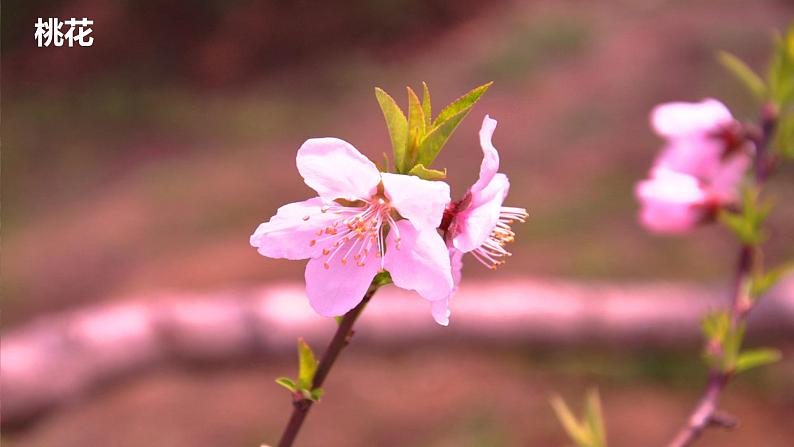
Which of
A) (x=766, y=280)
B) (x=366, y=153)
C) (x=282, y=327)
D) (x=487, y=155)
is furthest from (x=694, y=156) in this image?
(x=366, y=153)

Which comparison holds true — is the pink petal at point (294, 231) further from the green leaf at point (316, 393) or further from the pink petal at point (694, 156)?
the pink petal at point (694, 156)

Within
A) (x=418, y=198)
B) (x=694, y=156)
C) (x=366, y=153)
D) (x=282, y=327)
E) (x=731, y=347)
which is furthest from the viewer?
(x=366, y=153)

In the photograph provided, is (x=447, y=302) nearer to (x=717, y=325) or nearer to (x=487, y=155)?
(x=487, y=155)

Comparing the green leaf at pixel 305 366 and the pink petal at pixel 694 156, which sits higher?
the pink petal at pixel 694 156

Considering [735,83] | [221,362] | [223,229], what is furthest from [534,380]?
[735,83]

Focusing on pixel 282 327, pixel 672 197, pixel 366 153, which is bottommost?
pixel 282 327

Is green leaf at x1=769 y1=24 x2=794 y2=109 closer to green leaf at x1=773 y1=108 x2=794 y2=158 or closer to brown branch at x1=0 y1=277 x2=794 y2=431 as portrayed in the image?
green leaf at x1=773 y1=108 x2=794 y2=158

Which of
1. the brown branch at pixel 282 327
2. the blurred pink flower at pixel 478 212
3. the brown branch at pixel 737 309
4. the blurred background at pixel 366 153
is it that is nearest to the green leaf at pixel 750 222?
the brown branch at pixel 737 309
